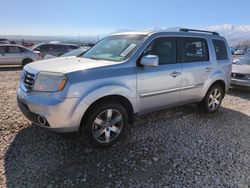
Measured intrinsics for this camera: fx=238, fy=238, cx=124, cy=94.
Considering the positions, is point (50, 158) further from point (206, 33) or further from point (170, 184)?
point (206, 33)

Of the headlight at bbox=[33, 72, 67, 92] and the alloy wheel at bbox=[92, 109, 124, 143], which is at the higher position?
the headlight at bbox=[33, 72, 67, 92]

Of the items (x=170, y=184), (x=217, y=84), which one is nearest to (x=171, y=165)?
(x=170, y=184)

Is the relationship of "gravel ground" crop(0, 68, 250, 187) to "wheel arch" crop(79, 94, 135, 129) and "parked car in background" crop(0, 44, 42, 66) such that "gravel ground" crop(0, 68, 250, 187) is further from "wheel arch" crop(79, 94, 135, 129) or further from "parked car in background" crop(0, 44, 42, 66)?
"parked car in background" crop(0, 44, 42, 66)

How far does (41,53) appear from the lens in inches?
620

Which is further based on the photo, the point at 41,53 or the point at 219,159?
the point at 41,53

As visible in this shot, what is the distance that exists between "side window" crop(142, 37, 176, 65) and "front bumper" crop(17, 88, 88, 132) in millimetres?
1553

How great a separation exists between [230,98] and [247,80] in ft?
3.35

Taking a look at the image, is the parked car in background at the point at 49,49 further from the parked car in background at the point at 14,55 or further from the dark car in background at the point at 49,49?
the parked car in background at the point at 14,55

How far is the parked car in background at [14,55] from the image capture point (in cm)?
1335

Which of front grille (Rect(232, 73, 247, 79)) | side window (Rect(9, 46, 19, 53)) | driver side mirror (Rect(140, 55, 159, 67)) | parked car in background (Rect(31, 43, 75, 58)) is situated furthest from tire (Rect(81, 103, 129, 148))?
parked car in background (Rect(31, 43, 75, 58))

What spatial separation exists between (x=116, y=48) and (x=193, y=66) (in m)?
1.66

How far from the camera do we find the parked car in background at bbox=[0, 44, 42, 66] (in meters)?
13.3

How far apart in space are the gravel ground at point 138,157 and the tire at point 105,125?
0.17 meters

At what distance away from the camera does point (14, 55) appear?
1362 cm
